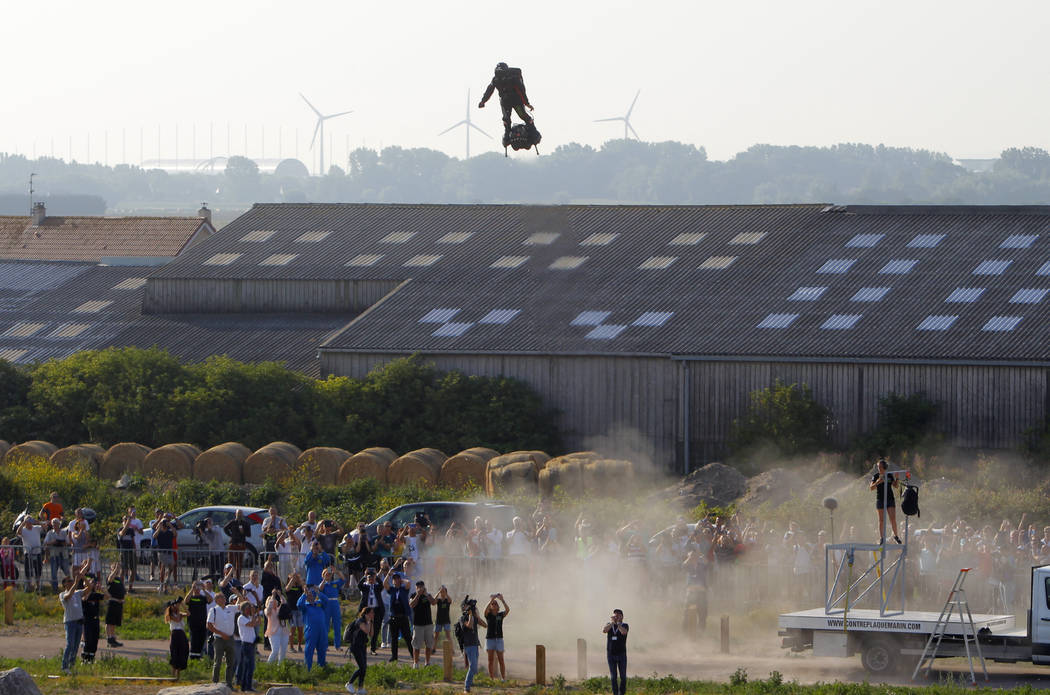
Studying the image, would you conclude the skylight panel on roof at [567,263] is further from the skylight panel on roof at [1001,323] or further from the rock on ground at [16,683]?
the rock on ground at [16,683]

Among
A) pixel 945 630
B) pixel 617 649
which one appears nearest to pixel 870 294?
pixel 945 630

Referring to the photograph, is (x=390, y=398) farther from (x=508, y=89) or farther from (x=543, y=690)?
(x=543, y=690)

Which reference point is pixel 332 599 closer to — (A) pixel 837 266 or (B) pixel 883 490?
(B) pixel 883 490

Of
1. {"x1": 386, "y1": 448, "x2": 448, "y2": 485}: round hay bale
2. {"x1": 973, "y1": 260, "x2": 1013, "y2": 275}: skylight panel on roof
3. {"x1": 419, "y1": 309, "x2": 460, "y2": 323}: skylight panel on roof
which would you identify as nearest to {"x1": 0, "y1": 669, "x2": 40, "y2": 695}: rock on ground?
{"x1": 386, "y1": 448, "x2": 448, "y2": 485}: round hay bale

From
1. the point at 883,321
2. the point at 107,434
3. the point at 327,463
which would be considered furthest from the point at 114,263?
the point at 883,321

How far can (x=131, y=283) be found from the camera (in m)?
68.8

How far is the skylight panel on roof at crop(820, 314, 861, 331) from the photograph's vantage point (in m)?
48.8

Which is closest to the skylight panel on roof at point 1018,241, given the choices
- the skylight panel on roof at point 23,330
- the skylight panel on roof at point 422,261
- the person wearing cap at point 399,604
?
the skylight panel on roof at point 422,261

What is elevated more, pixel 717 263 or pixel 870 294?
pixel 717 263

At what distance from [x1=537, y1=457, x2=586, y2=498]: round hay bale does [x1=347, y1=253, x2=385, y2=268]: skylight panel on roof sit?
71.3ft

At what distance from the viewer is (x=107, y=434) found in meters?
51.9

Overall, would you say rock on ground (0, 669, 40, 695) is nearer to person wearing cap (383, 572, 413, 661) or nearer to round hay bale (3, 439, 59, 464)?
person wearing cap (383, 572, 413, 661)

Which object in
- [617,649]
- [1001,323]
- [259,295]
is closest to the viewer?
[617,649]

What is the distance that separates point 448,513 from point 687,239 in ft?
85.3
